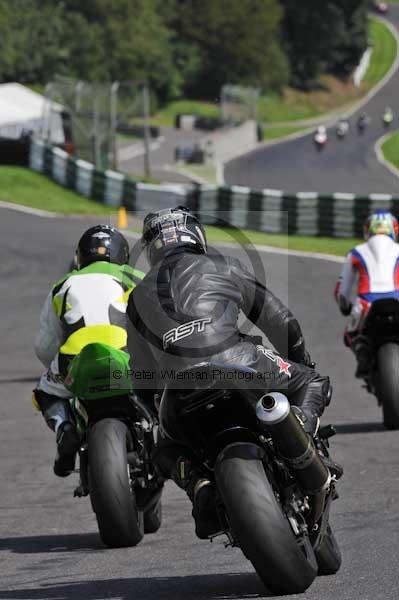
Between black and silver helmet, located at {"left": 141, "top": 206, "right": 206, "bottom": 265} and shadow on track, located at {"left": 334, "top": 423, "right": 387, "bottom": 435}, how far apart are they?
4931 mm

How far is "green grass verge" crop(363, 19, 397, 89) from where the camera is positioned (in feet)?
390

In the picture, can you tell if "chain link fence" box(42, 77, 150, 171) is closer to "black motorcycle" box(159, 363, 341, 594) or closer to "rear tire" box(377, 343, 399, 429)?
"rear tire" box(377, 343, 399, 429)

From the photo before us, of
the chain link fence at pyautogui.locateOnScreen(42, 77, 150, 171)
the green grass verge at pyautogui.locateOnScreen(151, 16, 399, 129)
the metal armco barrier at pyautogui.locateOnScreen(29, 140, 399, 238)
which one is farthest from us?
the green grass verge at pyautogui.locateOnScreen(151, 16, 399, 129)

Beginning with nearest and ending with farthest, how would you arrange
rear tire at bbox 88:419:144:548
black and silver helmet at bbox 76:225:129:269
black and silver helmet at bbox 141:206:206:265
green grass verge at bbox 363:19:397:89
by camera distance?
black and silver helmet at bbox 141:206:206:265
rear tire at bbox 88:419:144:548
black and silver helmet at bbox 76:225:129:269
green grass verge at bbox 363:19:397:89

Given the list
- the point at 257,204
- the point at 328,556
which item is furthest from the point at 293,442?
the point at 257,204

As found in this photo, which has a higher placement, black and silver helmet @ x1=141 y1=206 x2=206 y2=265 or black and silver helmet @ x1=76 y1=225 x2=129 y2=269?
black and silver helmet @ x1=141 y1=206 x2=206 y2=265

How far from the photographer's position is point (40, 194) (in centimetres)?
3212

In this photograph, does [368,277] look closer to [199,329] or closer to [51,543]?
[51,543]

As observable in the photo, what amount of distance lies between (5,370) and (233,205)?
1406 cm

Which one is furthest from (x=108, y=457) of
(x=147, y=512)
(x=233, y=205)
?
(x=233, y=205)

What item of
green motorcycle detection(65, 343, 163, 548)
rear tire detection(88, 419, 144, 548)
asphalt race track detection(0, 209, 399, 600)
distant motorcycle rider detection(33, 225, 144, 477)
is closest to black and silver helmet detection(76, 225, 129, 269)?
distant motorcycle rider detection(33, 225, 144, 477)

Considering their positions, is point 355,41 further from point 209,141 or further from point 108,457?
point 108,457

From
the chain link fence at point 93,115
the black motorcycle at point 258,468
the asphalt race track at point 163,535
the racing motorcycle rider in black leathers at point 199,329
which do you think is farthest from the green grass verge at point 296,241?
the black motorcycle at point 258,468

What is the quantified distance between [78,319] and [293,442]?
88.5 inches
